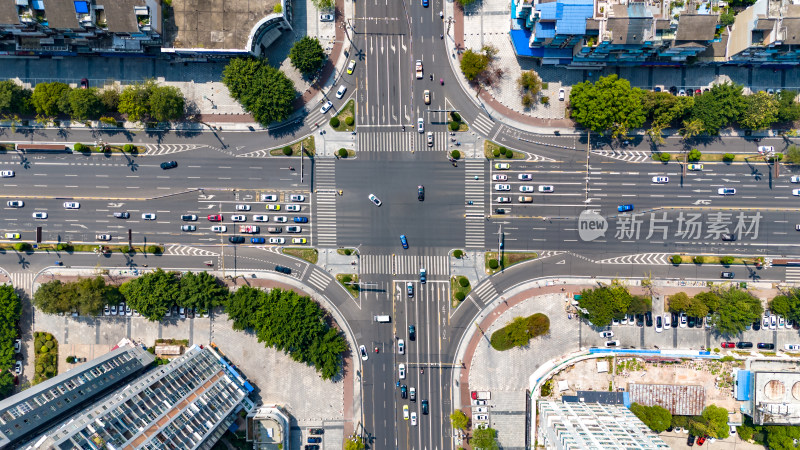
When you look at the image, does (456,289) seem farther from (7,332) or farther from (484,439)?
(7,332)

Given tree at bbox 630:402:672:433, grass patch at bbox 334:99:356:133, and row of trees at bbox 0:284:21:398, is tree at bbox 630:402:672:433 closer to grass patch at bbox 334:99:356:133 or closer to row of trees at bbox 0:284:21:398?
grass patch at bbox 334:99:356:133

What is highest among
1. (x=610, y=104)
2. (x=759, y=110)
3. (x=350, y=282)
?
(x=610, y=104)

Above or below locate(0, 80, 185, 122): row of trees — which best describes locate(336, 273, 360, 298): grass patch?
below

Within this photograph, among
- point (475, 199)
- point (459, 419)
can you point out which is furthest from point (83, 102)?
point (459, 419)

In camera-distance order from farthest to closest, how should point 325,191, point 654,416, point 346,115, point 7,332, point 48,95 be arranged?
point 325,191
point 346,115
point 7,332
point 48,95
point 654,416

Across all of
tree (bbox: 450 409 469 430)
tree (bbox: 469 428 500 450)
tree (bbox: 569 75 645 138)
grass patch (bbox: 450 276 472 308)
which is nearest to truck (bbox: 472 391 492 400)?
tree (bbox: 450 409 469 430)

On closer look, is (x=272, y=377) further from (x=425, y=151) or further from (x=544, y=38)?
(x=544, y=38)

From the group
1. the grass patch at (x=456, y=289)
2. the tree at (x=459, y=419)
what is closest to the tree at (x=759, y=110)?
the grass patch at (x=456, y=289)

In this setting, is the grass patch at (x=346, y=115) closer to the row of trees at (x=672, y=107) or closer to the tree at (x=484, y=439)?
the row of trees at (x=672, y=107)
